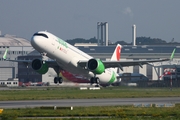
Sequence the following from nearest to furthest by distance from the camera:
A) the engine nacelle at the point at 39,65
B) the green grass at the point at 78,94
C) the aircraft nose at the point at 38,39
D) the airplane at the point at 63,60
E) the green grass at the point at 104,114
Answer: the green grass at the point at 104,114, the green grass at the point at 78,94, the aircraft nose at the point at 38,39, the airplane at the point at 63,60, the engine nacelle at the point at 39,65

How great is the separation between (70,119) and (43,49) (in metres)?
29.4

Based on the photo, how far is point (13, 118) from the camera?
3266 centimetres

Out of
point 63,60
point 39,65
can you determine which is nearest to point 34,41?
point 63,60

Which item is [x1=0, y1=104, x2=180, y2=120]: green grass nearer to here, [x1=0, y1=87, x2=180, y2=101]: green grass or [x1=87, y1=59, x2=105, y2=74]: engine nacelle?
[x1=0, y1=87, x2=180, y2=101]: green grass

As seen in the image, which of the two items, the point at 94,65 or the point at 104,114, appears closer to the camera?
the point at 104,114

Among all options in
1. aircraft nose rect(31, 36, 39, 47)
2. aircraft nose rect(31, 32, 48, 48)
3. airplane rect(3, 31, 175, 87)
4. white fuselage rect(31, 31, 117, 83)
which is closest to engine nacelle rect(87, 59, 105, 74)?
airplane rect(3, 31, 175, 87)

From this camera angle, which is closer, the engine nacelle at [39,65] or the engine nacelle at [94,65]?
the engine nacelle at [94,65]

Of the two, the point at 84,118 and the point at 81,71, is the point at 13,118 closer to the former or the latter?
the point at 84,118

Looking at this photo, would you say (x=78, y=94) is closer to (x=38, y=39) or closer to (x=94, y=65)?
(x=94, y=65)

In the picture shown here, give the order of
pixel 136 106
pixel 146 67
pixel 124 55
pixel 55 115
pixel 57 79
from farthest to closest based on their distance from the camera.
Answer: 1. pixel 124 55
2. pixel 146 67
3. pixel 57 79
4. pixel 136 106
5. pixel 55 115

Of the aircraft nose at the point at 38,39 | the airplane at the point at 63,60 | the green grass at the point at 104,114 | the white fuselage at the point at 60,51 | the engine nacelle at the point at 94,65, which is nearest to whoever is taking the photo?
the green grass at the point at 104,114

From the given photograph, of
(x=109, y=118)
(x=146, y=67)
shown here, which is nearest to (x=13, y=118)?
(x=109, y=118)

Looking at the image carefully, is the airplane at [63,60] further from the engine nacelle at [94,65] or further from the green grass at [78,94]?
the green grass at [78,94]

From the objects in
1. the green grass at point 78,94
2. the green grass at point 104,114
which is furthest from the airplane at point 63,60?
the green grass at point 104,114
